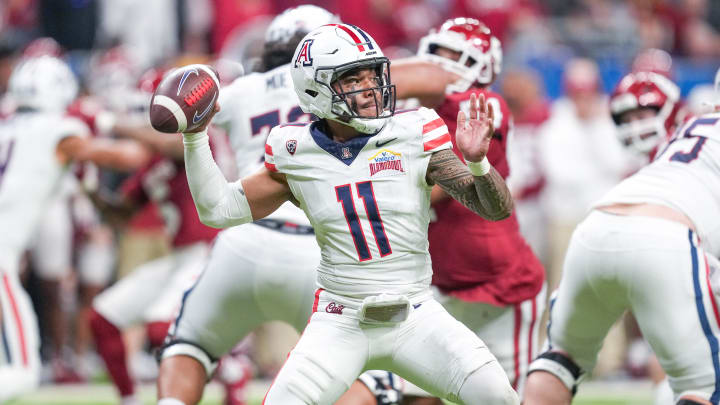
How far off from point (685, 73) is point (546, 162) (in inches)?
64.2

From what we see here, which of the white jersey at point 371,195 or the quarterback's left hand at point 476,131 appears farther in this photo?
the white jersey at point 371,195

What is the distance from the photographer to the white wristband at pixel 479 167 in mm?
3914

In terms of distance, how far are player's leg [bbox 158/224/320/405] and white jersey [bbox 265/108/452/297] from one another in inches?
32.1

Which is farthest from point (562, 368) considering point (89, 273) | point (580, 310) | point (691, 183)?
point (89, 273)

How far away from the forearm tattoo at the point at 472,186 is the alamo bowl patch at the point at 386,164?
0.39ft

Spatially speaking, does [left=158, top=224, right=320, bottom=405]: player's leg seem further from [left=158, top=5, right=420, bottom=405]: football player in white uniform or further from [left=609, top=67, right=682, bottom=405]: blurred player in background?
[left=609, top=67, right=682, bottom=405]: blurred player in background

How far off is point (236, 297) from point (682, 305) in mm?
1960

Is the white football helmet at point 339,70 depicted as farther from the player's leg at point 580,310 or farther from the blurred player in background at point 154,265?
the blurred player in background at point 154,265

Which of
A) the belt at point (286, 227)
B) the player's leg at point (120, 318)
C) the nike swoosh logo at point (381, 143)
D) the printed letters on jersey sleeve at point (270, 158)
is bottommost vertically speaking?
the player's leg at point (120, 318)

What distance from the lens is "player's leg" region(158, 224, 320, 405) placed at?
16.4ft

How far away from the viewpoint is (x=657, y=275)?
14.5 ft

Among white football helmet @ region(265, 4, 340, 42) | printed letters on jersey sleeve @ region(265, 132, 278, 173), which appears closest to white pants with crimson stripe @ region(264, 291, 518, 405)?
printed letters on jersey sleeve @ region(265, 132, 278, 173)

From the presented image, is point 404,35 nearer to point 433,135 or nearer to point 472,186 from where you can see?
point 433,135

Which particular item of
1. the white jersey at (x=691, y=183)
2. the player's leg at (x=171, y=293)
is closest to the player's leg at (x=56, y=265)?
the player's leg at (x=171, y=293)
